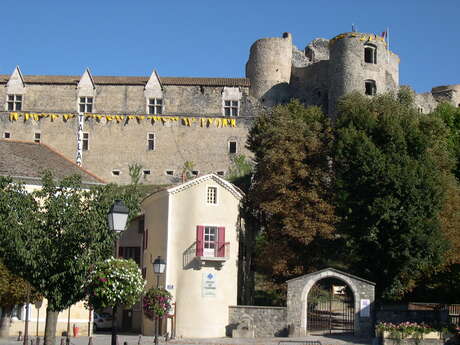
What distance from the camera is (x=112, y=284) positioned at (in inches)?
637

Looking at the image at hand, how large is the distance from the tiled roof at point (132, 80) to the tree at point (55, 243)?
139 ft

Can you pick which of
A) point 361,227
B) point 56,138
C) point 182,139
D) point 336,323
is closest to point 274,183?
point 361,227

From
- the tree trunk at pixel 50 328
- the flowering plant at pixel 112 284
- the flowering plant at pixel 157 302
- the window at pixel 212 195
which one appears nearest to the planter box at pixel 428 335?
the flowering plant at pixel 157 302

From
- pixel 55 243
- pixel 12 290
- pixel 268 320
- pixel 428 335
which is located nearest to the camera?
pixel 55 243

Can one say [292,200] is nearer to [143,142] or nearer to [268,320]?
[268,320]

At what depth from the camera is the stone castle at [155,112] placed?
5975 centimetres

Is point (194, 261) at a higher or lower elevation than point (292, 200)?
lower

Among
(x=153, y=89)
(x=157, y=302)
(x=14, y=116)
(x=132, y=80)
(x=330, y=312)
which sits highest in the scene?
(x=132, y=80)

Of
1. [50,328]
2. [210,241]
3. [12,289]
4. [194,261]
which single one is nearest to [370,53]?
[210,241]

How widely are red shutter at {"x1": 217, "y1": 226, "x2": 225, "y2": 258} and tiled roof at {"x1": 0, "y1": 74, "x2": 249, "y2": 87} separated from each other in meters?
28.0

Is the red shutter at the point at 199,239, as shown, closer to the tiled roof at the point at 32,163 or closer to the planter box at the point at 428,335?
the tiled roof at the point at 32,163

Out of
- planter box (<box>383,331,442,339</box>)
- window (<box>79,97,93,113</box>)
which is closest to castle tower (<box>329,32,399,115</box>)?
window (<box>79,97,93,113</box>)

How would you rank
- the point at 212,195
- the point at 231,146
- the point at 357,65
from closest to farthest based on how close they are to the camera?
the point at 212,195
the point at 357,65
the point at 231,146

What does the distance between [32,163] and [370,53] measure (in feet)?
109
